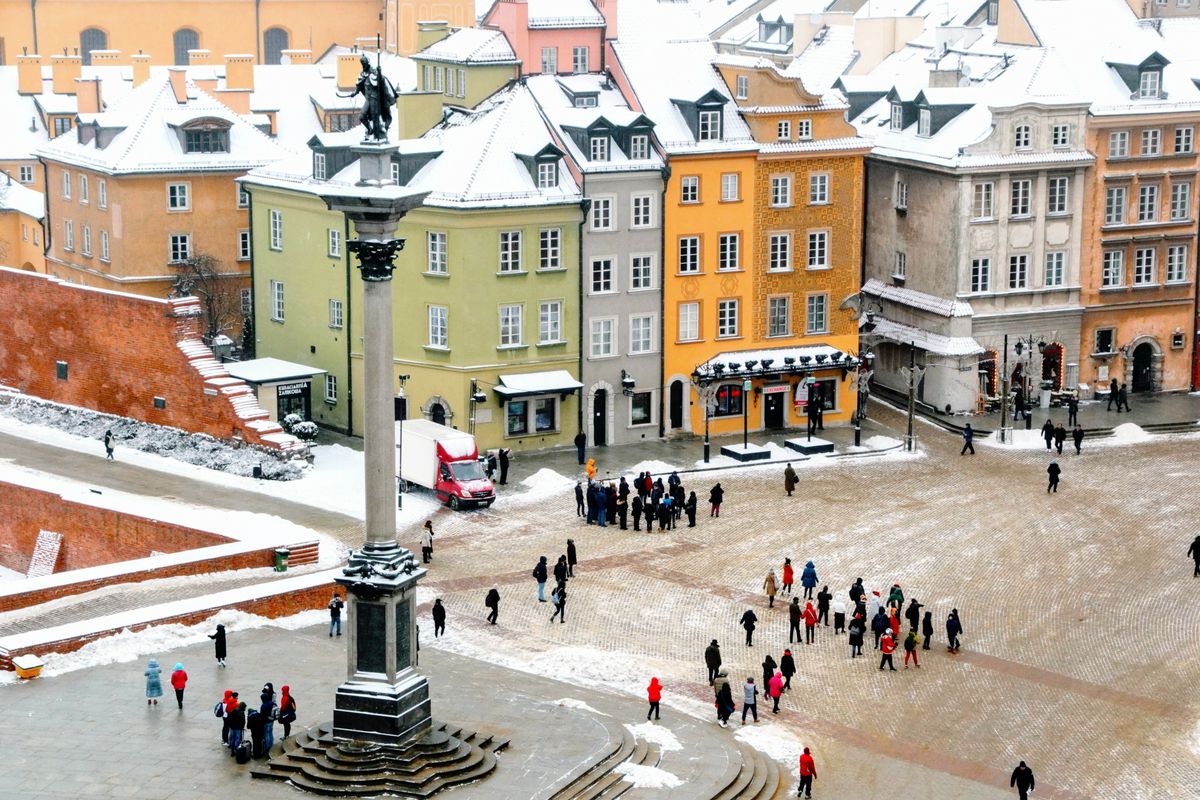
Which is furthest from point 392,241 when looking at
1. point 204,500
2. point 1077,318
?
point 1077,318

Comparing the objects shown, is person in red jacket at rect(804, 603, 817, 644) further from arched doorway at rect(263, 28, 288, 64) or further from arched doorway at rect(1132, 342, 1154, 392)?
arched doorway at rect(263, 28, 288, 64)

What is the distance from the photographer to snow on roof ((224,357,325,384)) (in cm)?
7975

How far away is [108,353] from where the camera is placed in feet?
260

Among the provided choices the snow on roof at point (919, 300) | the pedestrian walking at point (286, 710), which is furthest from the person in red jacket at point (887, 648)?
the snow on roof at point (919, 300)

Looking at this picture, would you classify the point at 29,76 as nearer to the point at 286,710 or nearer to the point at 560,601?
the point at 560,601

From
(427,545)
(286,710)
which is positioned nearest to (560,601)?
(427,545)

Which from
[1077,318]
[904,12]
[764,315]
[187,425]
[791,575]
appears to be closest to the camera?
[791,575]

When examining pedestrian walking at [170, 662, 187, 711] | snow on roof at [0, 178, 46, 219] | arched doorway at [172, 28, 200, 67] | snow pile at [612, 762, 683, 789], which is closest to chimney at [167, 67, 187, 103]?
snow on roof at [0, 178, 46, 219]

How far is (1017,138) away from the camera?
85.1 metres

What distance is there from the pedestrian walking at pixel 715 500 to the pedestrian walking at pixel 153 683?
2410 centimetres

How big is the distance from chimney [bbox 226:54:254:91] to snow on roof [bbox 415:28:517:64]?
1622 centimetres

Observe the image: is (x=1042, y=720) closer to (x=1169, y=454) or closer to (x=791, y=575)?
(x=791, y=575)

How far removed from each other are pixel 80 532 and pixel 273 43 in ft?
212

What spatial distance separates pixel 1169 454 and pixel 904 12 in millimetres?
39054
